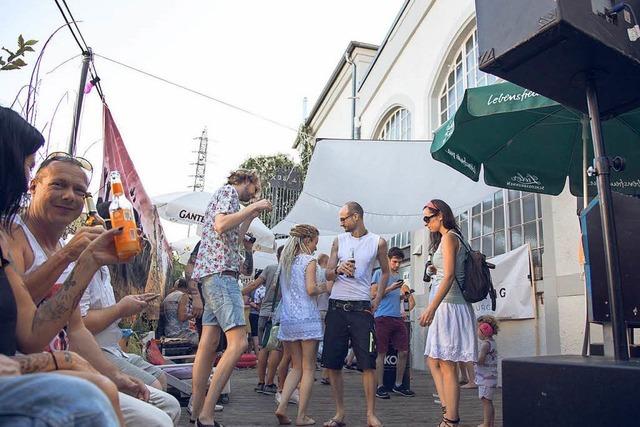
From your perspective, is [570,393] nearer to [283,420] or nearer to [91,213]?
[91,213]

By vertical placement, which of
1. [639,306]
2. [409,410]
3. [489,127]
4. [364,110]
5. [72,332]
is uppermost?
[364,110]

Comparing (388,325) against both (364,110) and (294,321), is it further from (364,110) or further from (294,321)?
(364,110)

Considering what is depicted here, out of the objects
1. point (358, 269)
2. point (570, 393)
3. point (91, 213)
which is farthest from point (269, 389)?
point (570, 393)

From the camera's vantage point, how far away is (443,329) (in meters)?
4.11

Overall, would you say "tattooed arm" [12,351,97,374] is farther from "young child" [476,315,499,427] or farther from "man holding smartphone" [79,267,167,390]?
"young child" [476,315,499,427]

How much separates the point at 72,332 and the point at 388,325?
530 centimetres

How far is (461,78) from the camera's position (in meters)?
10.3

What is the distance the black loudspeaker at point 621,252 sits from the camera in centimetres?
274

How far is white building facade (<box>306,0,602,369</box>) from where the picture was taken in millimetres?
6773

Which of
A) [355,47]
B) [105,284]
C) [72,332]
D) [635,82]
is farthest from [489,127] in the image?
[355,47]

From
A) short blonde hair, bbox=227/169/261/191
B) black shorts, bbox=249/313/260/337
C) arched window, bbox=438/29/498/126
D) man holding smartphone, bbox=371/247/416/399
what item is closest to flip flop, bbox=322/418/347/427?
short blonde hair, bbox=227/169/261/191

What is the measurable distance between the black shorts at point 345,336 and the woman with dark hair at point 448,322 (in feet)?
1.79

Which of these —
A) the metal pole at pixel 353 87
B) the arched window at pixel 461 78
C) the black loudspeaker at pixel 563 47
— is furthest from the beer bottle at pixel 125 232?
the metal pole at pixel 353 87

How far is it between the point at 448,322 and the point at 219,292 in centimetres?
179
